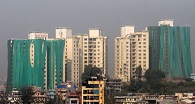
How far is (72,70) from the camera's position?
28.7m

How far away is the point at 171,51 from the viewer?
2822 centimetres

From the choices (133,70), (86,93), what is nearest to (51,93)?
(133,70)

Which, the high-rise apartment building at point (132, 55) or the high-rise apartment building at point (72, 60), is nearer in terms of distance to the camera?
the high-rise apartment building at point (132, 55)

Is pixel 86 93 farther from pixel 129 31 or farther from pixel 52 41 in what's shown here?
pixel 129 31

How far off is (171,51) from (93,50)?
2.61m

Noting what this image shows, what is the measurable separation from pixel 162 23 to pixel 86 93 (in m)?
13.7

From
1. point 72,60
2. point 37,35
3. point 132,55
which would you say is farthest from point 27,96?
point 37,35

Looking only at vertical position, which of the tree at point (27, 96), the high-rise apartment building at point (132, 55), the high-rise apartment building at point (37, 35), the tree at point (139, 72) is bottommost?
the tree at point (27, 96)

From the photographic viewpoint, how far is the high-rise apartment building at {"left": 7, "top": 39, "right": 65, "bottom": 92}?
27453 millimetres

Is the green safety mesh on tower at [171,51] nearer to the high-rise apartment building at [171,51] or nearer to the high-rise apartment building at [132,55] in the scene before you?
the high-rise apartment building at [171,51]

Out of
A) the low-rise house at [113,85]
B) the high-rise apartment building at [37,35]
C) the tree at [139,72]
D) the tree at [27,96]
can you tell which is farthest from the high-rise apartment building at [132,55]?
the tree at [27,96]

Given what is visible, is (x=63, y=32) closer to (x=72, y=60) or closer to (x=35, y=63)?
(x=72, y=60)

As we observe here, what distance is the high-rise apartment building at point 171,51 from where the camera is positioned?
2809cm

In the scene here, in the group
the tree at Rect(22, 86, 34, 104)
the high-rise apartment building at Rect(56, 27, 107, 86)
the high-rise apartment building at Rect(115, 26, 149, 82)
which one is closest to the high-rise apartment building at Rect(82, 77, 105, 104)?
the tree at Rect(22, 86, 34, 104)
